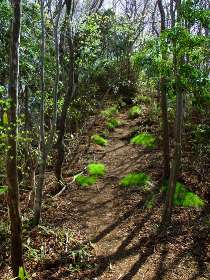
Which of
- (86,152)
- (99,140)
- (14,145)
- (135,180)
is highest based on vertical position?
(14,145)

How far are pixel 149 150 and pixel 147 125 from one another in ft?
11.4

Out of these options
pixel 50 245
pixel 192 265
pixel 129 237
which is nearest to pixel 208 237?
pixel 192 265

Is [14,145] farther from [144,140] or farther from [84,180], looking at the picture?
[144,140]

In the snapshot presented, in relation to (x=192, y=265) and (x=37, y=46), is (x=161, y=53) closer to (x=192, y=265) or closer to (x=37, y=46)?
(x=192, y=265)

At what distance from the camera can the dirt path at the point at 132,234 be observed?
9083mm

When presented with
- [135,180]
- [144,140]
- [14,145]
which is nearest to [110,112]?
[144,140]

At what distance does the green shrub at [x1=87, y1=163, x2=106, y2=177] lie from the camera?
15531 mm

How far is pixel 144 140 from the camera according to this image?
61.4ft

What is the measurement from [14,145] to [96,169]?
8.07 m

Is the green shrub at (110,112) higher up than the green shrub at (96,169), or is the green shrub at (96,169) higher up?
the green shrub at (110,112)

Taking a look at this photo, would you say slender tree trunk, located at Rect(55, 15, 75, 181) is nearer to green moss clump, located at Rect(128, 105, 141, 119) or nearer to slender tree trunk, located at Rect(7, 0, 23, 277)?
slender tree trunk, located at Rect(7, 0, 23, 277)

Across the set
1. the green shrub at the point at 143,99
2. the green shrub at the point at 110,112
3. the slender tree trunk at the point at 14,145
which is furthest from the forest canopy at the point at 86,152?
the green shrub at the point at 143,99

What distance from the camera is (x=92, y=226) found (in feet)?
37.6

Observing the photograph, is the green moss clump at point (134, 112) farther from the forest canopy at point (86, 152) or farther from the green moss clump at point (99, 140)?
the green moss clump at point (99, 140)
